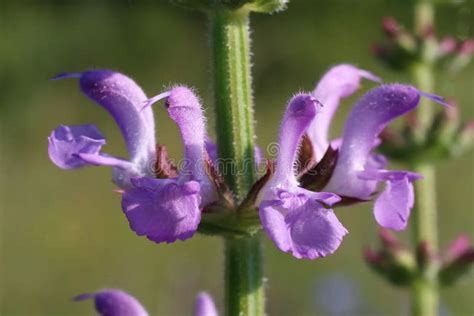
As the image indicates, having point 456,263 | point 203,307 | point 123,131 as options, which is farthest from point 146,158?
point 456,263

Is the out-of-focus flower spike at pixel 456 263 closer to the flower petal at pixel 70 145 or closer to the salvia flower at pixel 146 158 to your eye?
the salvia flower at pixel 146 158

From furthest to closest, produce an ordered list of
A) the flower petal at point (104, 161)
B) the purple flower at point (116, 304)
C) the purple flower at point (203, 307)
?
1. the purple flower at point (203, 307)
2. the purple flower at point (116, 304)
3. the flower petal at point (104, 161)

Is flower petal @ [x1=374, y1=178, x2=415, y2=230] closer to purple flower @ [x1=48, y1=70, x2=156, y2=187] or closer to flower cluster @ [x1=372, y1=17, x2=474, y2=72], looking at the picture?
purple flower @ [x1=48, y1=70, x2=156, y2=187]

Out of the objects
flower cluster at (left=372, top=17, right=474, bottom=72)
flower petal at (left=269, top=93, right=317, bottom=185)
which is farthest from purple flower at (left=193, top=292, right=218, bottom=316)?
flower cluster at (left=372, top=17, right=474, bottom=72)

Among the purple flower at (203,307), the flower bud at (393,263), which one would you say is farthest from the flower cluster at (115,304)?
the flower bud at (393,263)

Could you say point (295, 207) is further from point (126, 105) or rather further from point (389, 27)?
point (389, 27)

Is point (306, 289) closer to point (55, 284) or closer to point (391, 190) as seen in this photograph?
point (55, 284)
